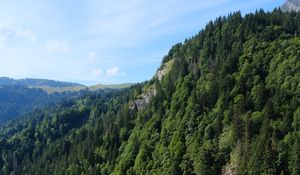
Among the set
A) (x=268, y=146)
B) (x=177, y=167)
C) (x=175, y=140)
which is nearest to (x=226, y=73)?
(x=175, y=140)

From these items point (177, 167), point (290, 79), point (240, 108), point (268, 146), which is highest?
point (290, 79)

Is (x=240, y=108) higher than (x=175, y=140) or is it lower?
higher

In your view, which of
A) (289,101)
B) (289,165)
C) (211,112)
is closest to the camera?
(289,165)

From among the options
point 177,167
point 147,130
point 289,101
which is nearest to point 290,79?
point 289,101

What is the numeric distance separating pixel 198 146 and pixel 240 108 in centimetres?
2025

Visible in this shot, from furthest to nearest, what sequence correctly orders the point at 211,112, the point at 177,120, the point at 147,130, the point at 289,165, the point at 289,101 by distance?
1. the point at 147,130
2. the point at 177,120
3. the point at 211,112
4. the point at 289,101
5. the point at 289,165

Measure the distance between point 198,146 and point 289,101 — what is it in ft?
117

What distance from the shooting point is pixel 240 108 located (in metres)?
157

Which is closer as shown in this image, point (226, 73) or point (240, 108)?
point (240, 108)

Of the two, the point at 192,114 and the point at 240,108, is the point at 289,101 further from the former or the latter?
the point at 192,114

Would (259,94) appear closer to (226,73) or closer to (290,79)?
(290,79)

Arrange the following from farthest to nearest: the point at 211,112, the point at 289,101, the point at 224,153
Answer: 1. the point at 211,112
2. the point at 289,101
3. the point at 224,153

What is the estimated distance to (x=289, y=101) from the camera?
154 meters

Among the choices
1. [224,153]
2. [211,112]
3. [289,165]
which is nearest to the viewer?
[289,165]
